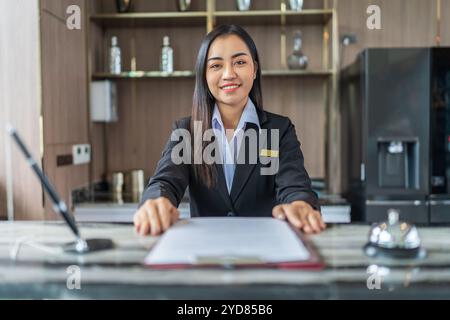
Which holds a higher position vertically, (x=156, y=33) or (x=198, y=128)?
(x=156, y=33)

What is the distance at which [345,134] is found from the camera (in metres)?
3.30

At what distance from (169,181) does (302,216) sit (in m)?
0.49

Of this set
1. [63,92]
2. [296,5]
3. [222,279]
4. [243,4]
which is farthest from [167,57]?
[222,279]

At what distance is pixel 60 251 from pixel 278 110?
274 centimetres

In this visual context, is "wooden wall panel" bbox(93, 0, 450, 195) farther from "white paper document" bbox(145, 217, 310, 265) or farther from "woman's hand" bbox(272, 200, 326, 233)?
"white paper document" bbox(145, 217, 310, 265)

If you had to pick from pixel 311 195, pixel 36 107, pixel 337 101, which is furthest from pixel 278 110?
pixel 311 195

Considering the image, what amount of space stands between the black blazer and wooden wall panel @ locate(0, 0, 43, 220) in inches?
46.2

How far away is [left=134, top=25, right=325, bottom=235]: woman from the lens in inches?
64.4

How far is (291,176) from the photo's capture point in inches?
62.6

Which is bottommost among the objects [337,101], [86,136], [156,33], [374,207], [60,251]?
[374,207]

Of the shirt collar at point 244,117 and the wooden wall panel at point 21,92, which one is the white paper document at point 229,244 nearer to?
the shirt collar at point 244,117

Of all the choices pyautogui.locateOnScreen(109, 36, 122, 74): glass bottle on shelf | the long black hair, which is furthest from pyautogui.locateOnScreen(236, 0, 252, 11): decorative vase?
the long black hair

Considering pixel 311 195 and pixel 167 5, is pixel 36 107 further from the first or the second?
pixel 311 195

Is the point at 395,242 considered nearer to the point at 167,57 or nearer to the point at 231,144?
the point at 231,144
